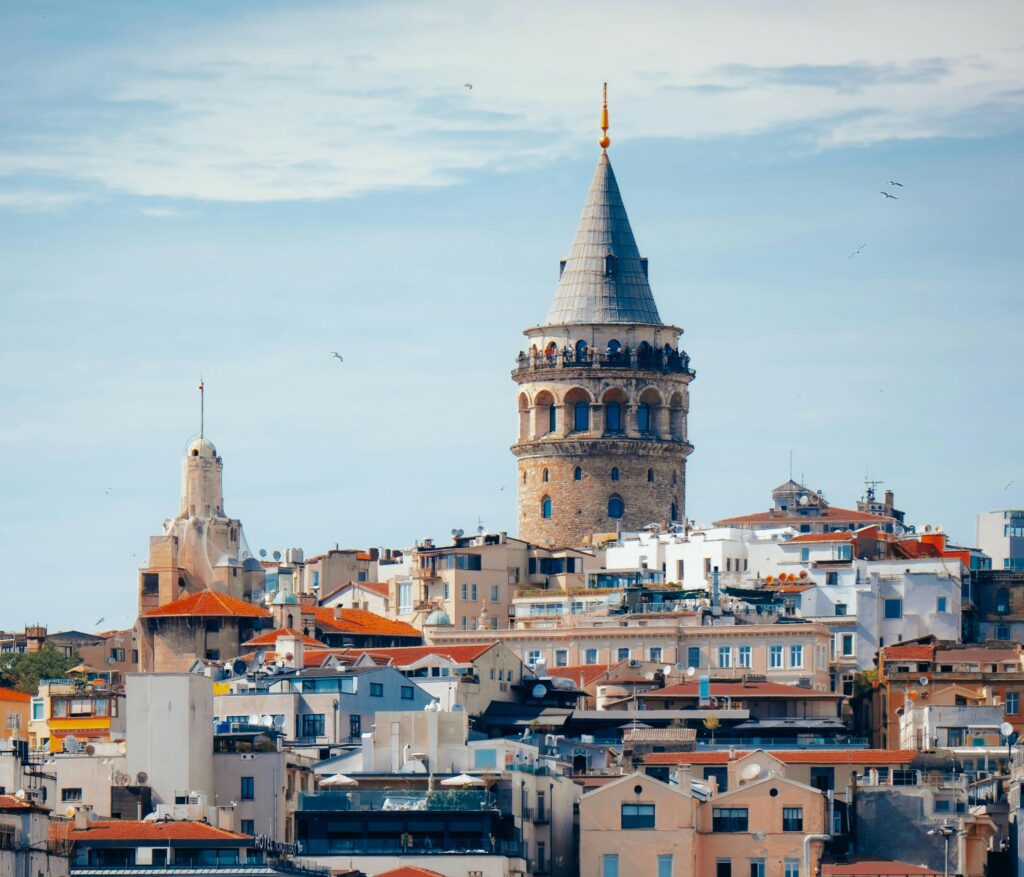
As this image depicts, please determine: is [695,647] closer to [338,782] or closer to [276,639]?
[276,639]

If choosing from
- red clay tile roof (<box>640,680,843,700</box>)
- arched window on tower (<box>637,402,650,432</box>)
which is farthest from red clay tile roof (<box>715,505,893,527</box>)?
red clay tile roof (<box>640,680,843,700</box>)

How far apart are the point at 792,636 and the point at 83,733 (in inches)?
940

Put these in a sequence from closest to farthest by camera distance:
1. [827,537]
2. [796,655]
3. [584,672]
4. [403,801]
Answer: [403,801] → [796,655] → [584,672] → [827,537]

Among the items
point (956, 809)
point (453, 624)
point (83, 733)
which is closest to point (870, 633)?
point (453, 624)

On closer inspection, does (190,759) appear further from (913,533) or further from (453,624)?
(913,533)

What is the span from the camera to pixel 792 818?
9688 cm

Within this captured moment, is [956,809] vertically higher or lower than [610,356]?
lower

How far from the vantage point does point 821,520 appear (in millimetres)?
176875

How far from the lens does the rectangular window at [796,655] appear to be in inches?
5118

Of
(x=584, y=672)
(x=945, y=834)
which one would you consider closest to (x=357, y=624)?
(x=584, y=672)

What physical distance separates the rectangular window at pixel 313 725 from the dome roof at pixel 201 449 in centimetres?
4516

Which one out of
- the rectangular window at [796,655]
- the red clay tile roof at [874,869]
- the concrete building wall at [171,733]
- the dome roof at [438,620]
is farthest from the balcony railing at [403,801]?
the dome roof at [438,620]

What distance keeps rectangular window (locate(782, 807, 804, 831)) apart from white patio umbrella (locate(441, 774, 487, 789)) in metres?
7.27

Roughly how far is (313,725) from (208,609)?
3052 centimetres
